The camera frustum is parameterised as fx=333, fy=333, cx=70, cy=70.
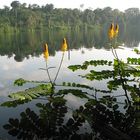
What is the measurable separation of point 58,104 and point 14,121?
1.52 feet

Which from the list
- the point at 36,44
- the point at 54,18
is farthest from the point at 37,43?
the point at 54,18

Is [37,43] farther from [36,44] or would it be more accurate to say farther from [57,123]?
[57,123]

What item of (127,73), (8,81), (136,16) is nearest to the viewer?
(127,73)

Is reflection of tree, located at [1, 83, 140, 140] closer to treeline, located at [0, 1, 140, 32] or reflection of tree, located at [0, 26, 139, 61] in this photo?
reflection of tree, located at [0, 26, 139, 61]

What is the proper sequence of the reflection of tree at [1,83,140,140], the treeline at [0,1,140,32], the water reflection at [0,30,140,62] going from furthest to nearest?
the treeline at [0,1,140,32] → the water reflection at [0,30,140,62] → the reflection of tree at [1,83,140,140]

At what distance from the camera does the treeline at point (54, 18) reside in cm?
11231

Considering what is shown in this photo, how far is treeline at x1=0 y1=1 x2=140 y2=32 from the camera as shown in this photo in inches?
4422

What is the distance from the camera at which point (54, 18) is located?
129 m

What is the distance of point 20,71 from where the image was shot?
27.8 meters

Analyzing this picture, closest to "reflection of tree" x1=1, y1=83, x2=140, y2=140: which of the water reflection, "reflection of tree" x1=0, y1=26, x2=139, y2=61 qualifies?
the water reflection

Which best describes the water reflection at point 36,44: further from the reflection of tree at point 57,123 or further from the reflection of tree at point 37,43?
the reflection of tree at point 57,123

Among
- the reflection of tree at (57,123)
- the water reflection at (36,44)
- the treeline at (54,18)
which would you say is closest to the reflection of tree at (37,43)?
the water reflection at (36,44)

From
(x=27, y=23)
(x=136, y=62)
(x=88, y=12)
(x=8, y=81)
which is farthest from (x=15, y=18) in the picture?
(x=136, y=62)

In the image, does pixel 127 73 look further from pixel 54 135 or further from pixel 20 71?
pixel 20 71
